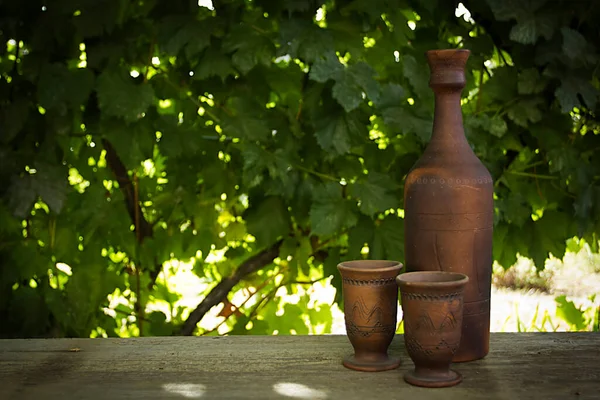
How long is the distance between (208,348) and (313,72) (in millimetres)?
611

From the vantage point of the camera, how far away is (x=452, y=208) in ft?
4.45

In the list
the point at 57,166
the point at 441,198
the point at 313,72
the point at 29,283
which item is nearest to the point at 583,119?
the point at 313,72

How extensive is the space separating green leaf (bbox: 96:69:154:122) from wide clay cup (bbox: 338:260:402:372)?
71 centimetres

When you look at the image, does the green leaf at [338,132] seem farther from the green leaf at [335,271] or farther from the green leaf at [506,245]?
the green leaf at [506,245]

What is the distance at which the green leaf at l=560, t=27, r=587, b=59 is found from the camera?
1.89 m

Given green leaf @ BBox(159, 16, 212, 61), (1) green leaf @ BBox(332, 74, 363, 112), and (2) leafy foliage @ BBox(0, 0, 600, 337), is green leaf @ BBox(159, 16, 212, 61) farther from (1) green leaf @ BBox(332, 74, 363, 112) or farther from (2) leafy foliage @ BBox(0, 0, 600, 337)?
(1) green leaf @ BBox(332, 74, 363, 112)

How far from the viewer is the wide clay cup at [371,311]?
133 cm

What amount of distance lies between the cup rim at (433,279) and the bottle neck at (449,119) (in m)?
0.22

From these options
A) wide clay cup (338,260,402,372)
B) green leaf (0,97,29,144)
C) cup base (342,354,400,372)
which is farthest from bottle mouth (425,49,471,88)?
green leaf (0,97,29,144)

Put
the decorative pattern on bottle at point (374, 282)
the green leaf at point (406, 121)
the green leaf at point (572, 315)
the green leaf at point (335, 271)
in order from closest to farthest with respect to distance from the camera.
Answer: the decorative pattern on bottle at point (374, 282) → the green leaf at point (406, 121) → the green leaf at point (335, 271) → the green leaf at point (572, 315)

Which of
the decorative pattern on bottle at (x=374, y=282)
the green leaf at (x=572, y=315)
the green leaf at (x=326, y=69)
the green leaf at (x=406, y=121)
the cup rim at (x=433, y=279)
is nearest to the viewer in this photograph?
the cup rim at (x=433, y=279)

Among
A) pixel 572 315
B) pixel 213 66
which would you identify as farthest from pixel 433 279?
pixel 572 315

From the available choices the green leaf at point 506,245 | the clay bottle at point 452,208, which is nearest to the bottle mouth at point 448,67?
the clay bottle at point 452,208

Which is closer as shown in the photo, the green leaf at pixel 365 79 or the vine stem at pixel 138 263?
the green leaf at pixel 365 79
